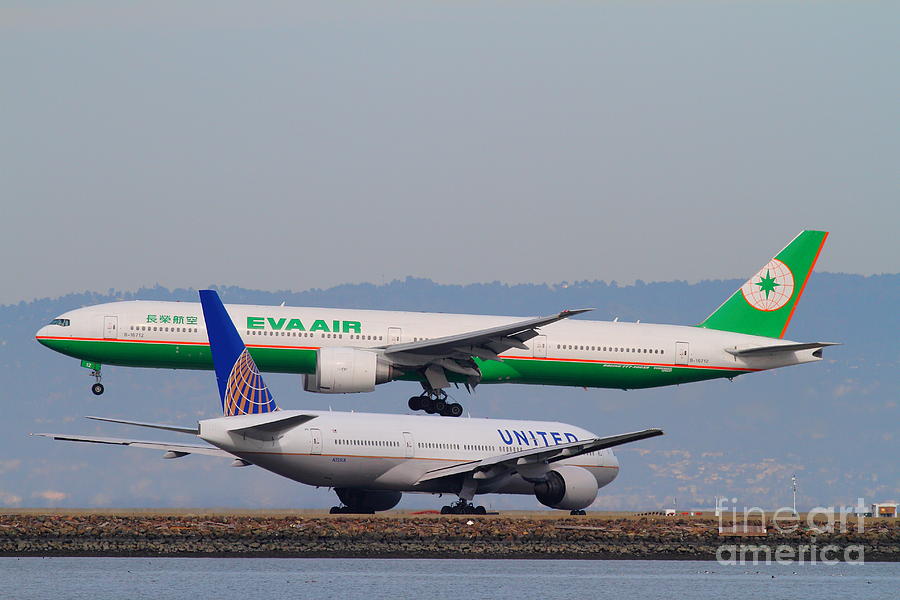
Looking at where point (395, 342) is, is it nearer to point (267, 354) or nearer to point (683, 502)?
point (267, 354)

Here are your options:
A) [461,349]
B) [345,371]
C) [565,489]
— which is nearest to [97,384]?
[345,371]

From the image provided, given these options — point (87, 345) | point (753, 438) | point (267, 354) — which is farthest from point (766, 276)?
point (753, 438)

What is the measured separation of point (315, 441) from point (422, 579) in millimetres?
7233

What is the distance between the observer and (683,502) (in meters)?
164

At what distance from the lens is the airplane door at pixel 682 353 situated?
6906 cm

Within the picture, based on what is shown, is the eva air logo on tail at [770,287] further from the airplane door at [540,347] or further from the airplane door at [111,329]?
the airplane door at [111,329]

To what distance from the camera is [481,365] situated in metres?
66.7

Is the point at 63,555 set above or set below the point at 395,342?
below

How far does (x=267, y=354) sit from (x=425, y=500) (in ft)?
145

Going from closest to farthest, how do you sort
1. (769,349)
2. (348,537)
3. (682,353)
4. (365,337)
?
(348,537)
(365,337)
(682,353)
(769,349)

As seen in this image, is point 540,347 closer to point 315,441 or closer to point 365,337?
point 365,337

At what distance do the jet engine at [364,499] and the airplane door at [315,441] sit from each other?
468cm

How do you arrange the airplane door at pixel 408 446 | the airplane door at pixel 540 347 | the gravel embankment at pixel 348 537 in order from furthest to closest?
the airplane door at pixel 540 347 < the airplane door at pixel 408 446 < the gravel embankment at pixel 348 537

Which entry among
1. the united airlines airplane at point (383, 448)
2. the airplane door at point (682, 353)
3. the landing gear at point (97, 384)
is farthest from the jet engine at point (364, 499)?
the airplane door at point (682, 353)
